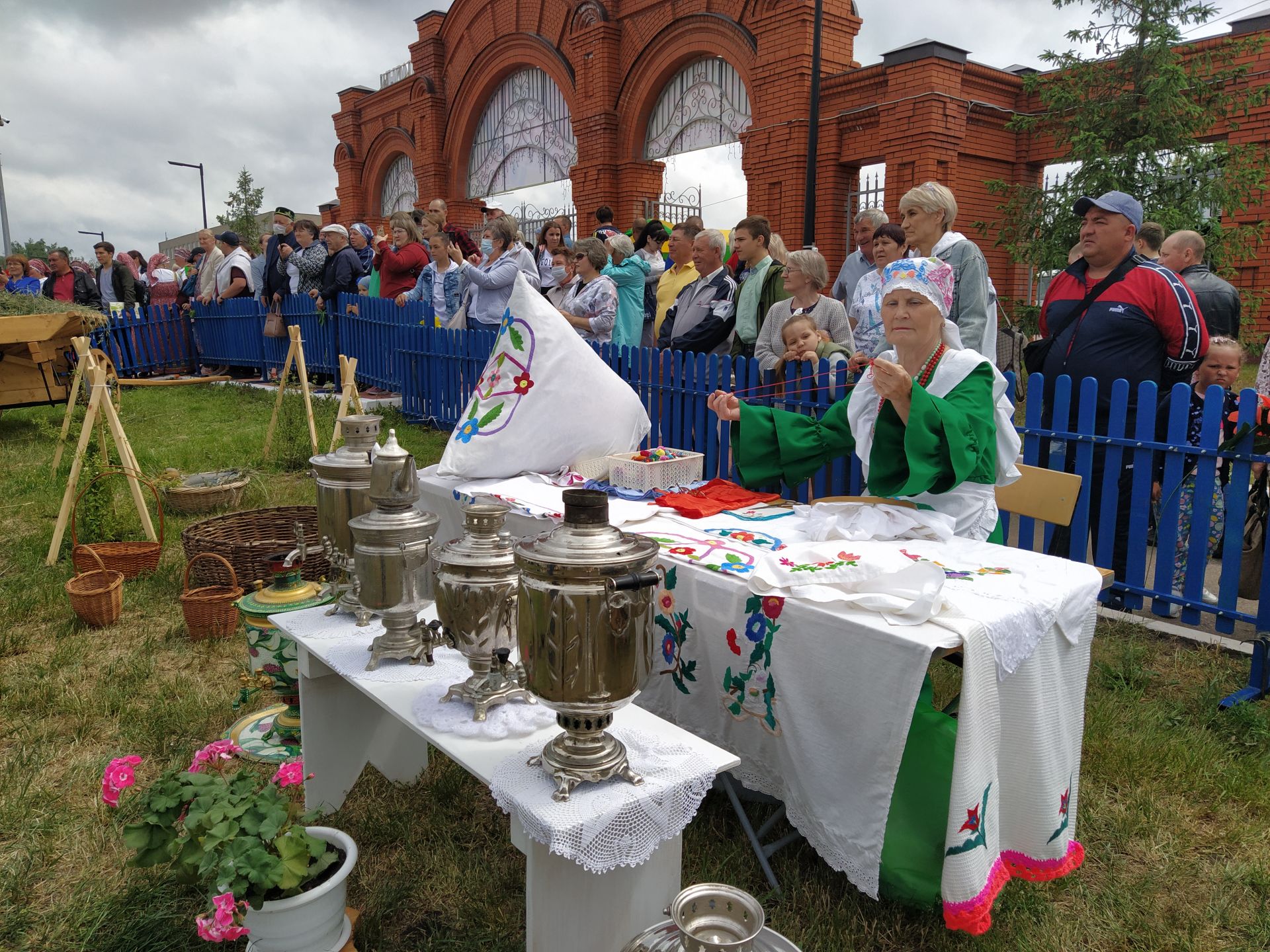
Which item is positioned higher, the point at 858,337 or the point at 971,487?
the point at 858,337

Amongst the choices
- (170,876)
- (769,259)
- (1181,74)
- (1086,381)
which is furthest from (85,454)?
(1181,74)

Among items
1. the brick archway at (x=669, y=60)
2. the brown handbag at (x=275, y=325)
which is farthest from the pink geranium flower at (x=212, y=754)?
the brick archway at (x=669, y=60)

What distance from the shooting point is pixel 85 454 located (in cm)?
536

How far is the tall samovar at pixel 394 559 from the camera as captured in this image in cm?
235

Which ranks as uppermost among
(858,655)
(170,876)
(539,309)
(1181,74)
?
(1181,74)

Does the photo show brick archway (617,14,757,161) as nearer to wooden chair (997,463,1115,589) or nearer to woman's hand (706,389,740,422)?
wooden chair (997,463,1115,589)

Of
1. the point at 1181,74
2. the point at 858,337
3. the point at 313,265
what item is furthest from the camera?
the point at 313,265

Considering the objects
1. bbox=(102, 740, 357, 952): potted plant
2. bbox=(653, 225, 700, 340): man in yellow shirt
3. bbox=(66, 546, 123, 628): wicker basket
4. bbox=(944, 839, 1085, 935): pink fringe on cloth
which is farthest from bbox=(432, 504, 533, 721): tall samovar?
bbox=(653, 225, 700, 340): man in yellow shirt

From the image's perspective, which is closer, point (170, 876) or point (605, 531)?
point (605, 531)

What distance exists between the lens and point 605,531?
5.63ft

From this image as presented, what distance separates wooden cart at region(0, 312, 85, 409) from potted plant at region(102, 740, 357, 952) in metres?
8.12

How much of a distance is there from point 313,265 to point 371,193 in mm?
14481

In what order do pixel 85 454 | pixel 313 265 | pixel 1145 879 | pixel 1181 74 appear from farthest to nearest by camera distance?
pixel 313 265 → pixel 1181 74 → pixel 85 454 → pixel 1145 879

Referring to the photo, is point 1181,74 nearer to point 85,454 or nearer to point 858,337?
point 858,337
